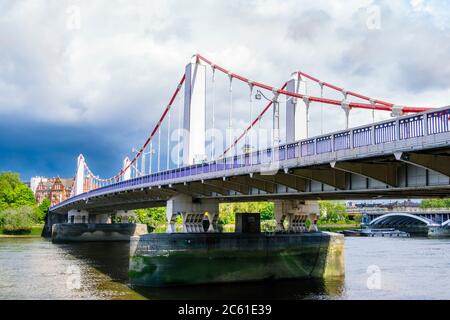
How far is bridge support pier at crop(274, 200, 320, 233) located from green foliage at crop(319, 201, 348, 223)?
A: 316 feet

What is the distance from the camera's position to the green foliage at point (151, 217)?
11012 cm

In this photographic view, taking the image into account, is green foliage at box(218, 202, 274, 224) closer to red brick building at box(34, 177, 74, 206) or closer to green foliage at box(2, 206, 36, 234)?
green foliage at box(2, 206, 36, 234)

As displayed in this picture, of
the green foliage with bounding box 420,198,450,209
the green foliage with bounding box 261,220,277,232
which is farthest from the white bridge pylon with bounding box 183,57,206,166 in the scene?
the green foliage with bounding box 420,198,450,209

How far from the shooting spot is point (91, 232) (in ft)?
287

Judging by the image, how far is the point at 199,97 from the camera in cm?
4641

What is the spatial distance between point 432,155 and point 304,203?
71.4ft

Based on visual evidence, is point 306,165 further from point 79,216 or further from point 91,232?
point 79,216

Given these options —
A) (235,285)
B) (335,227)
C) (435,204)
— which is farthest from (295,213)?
(435,204)

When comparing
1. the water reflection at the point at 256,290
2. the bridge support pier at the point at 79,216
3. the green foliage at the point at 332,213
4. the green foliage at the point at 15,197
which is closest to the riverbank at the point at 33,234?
the green foliage at the point at 15,197

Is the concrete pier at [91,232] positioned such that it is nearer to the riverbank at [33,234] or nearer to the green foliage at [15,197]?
the riverbank at [33,234]

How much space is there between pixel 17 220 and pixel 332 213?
7539cm

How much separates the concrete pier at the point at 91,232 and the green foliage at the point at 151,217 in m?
17.8
